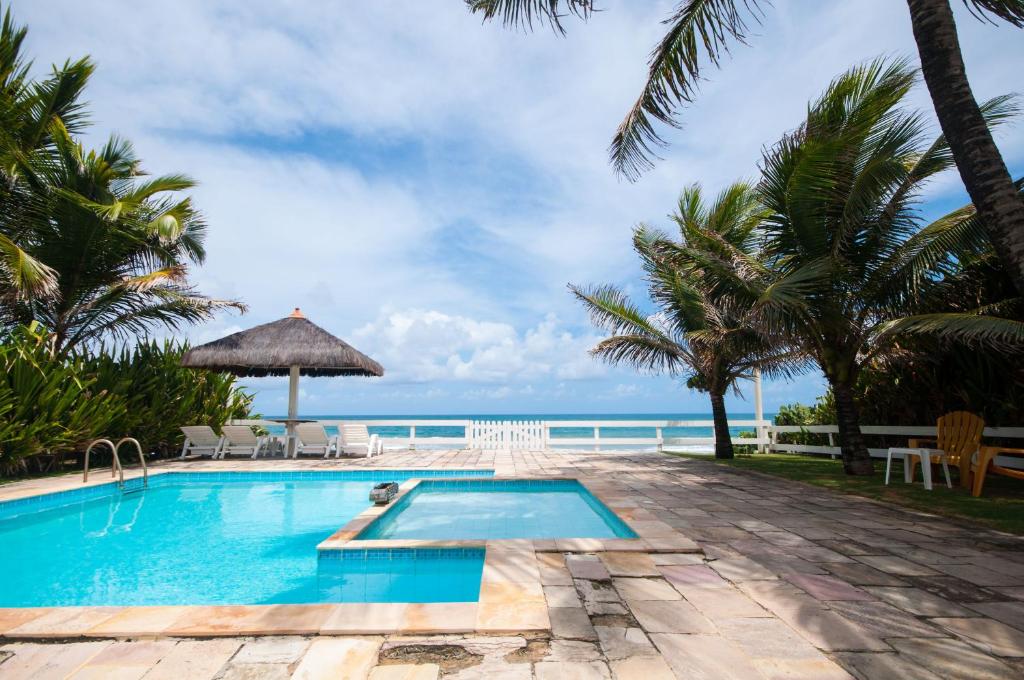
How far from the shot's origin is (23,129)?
30.3 feet

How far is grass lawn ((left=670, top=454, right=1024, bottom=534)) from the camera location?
4840 millimetres

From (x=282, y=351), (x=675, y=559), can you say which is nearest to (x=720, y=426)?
(x=675, y=559)

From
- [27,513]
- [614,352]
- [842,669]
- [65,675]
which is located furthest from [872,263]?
[27,513]

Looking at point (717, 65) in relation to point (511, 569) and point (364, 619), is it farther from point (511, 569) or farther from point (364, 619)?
point (364, 619)

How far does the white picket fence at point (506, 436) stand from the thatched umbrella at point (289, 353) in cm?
357

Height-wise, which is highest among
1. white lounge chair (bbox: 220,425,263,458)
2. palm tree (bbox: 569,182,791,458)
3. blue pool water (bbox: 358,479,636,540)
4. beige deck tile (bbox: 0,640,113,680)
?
palm tree (bbox: 569,182,791,458)

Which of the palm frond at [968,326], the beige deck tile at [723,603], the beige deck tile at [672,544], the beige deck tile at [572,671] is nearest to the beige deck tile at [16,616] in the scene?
the beige deck tile at [572,671]

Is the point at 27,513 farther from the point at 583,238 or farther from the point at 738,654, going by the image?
the point at 583,238

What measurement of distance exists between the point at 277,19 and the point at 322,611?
7849 mm

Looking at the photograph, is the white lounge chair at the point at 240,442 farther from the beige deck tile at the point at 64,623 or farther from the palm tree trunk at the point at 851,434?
the palm tree trunk at the point at 851,434

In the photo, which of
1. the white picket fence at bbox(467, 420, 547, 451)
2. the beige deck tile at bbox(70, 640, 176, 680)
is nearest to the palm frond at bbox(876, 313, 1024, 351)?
the beige deck tile at bbox(70, 640, 176, 680)

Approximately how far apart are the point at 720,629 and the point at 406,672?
1.51m

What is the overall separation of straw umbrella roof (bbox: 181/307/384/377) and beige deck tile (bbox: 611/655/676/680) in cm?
993

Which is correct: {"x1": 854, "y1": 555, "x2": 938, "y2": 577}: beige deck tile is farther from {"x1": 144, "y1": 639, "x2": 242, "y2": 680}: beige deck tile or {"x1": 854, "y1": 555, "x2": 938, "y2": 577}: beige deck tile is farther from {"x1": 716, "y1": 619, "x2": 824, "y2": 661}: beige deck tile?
{"x1": 144, "y1": 639, "x2": 242, "y2": 680}: beige deck tile
